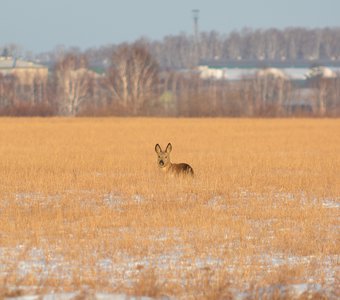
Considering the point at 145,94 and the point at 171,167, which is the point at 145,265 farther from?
the point at 145,94

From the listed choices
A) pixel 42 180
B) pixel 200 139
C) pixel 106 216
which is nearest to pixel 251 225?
pixel 106 216

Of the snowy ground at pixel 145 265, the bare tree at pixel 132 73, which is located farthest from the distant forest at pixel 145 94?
the snowy ground at pixel 145 265

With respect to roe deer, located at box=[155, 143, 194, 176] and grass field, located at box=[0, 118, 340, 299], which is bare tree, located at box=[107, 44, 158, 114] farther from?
roe deer, located at box=[155, 143, 194, 176]

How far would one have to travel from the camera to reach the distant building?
113062mm

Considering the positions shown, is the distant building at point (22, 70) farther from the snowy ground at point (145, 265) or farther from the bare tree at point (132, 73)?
the snowy ground at point (145, 265)

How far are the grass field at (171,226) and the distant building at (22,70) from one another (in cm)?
8263

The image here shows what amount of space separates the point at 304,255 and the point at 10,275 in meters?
3.53

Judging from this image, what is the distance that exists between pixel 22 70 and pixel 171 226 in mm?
115006

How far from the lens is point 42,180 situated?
19188 mm

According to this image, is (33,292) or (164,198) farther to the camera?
(164,198)

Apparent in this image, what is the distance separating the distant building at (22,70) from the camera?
371 feet

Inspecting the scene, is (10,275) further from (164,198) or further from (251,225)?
(164,198)

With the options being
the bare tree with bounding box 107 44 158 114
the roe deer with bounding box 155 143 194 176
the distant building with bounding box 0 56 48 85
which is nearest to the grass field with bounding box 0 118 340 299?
the roe deer with bounding box 155 143 194 176

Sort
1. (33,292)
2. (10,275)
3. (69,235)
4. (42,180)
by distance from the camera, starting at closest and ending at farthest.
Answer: (33,292) < (10,275) < (69,235) < (42,180)
